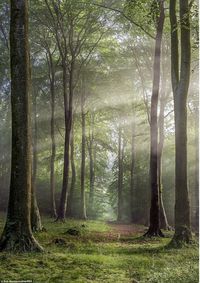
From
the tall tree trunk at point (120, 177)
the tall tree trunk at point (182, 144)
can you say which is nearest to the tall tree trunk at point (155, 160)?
the tall tree trunk at point (182, 144)

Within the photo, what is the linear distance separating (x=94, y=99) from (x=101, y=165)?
11.6 m

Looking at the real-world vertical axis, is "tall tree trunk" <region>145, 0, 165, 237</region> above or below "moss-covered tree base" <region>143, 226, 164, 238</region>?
above

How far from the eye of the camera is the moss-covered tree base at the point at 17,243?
8703 millimetres

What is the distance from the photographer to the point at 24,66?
→ 376 inches

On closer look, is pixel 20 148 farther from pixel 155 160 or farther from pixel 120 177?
pixel 120 177

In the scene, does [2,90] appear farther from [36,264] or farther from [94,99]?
[36,264]

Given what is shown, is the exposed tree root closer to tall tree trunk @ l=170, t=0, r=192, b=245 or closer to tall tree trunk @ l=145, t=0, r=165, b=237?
tall tree trunk @ l=145, t=0, r=165, b=237

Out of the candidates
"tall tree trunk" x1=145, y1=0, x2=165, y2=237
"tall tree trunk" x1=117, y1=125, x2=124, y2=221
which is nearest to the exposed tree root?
"tall tree trunk" x1=145, y1=0, x2=165, y2=237

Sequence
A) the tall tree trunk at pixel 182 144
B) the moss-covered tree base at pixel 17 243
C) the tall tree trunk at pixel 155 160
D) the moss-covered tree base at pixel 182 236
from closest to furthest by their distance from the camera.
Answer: the moss-covered tree base at pixel 17 243 → the moss-covered tree base at pixel 182 236 → the tall tree trunk at pixel 182 144 → the tall tree trunk at pixel 155 160

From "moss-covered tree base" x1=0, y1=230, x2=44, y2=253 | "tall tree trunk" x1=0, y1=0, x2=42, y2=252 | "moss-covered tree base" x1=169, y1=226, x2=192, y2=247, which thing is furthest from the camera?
"moss-covered tree base" x1=169, y1=226, x2=192, y2=247

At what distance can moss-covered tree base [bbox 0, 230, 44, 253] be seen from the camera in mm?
8703

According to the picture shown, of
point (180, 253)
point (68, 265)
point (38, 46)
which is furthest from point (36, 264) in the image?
point (38, 46)

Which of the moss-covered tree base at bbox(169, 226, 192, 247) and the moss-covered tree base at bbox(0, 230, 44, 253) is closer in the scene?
the moss-covered tree base at bbox(0, 230, 44, 253)

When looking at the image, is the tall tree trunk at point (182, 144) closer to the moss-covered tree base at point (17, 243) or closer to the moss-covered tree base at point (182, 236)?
the moss-covered tree base at point (182, 236)
